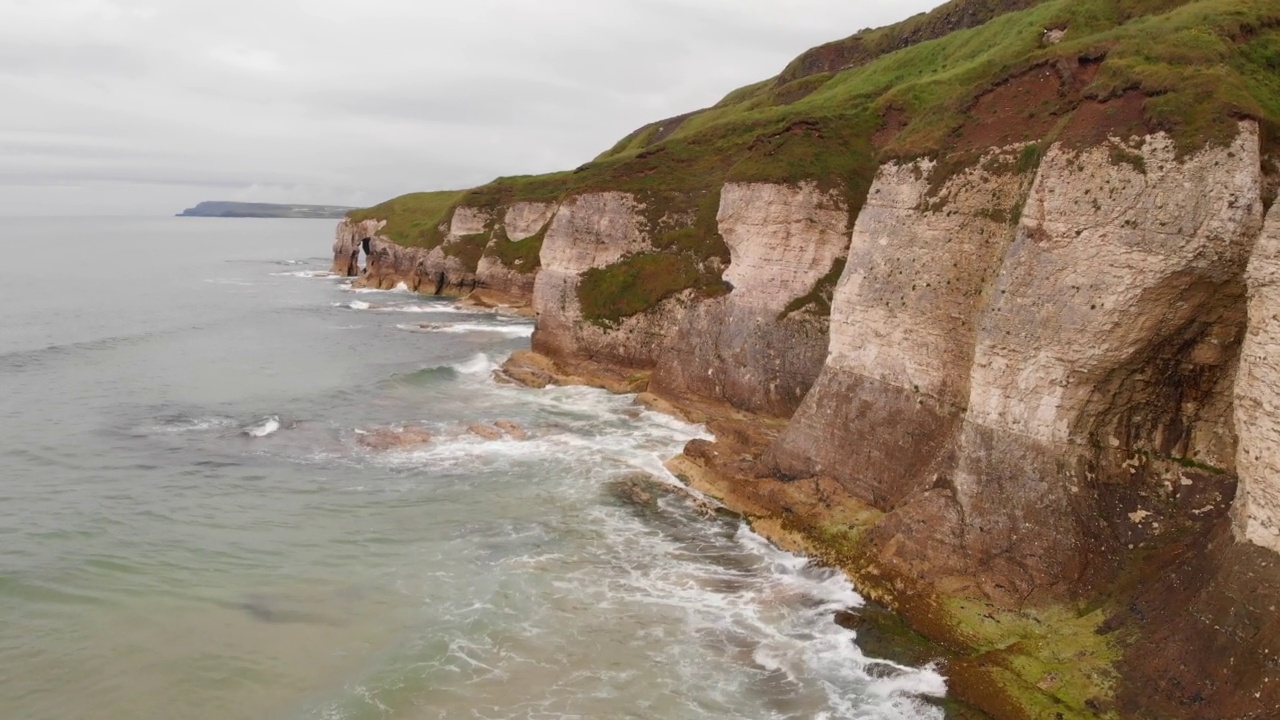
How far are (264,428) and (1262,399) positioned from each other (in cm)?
3429

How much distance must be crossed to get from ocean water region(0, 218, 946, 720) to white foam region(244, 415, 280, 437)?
0.13 meters

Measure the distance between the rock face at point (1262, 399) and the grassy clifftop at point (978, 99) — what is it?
3.77 meters

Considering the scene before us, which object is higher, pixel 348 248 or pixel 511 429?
pixel 348 248

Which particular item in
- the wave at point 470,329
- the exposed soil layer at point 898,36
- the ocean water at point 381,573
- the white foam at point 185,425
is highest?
the exposed soil layer at point 898,36

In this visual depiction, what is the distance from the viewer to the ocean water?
15656 mm

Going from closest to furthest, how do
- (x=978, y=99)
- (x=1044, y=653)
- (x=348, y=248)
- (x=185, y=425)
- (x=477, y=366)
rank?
(x=1044, y=653) → (x=978, y=99) → (x=185, y=425) → (x=477, y=366) → (x=348, y=248)

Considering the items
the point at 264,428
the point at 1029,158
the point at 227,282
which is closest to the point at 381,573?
the point at 264,428

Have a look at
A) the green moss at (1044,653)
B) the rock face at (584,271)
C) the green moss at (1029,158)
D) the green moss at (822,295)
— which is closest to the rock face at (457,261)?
the rock face at (584,271)

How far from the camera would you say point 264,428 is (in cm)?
3375

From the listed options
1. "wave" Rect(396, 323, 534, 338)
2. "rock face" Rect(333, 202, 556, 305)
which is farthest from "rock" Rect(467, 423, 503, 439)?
"rock face" Rect(333, 202, 556, 305)

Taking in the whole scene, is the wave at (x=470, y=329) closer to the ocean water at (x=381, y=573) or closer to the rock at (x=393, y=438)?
the ocean water at (x=381, y=573)

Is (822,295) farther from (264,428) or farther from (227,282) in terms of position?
(227,282)

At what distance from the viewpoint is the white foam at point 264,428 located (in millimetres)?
33125

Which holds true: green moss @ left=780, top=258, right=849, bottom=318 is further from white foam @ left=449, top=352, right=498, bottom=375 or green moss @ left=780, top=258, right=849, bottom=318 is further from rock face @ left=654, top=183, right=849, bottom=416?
white foam @ left=449, top=352, right=498, bottom=375
